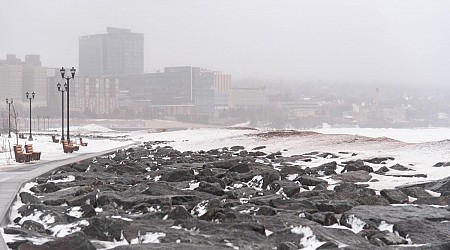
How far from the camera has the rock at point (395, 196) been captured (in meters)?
10.3

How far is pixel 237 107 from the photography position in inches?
6585

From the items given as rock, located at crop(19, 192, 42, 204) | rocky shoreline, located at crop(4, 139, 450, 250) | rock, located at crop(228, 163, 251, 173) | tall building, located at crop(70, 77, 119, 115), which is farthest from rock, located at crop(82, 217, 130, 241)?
tall building, located at crop(70, 77, 119, 115)

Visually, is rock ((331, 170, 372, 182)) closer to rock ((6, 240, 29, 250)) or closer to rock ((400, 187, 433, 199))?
rock ((400, 187, 433, 199))

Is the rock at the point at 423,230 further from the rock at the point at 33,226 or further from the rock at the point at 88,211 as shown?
→ the rock at the point at 33,226

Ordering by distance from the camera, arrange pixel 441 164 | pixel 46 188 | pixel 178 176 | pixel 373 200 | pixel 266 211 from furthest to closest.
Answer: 1. pixel 441 164
2. pixel 178 176
3. pixel 46 188
4. pixel 373 200
5. pixel 266 211

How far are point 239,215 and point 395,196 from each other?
3586 mm

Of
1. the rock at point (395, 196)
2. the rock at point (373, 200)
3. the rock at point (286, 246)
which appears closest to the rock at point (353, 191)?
the rock at point (395, 196)

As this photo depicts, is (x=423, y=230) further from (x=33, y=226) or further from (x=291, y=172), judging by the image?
(x=291, y=172)

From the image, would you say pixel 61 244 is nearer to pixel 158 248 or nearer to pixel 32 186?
pixel 158 248

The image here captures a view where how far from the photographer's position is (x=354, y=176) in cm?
1391

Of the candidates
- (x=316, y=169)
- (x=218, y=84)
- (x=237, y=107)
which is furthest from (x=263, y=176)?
(x=218, y=84)

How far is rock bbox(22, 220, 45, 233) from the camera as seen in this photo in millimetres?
8156

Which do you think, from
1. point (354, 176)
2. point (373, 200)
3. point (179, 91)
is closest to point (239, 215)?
point (373, 200)

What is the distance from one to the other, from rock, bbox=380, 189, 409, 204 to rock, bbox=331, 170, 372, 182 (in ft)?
8.95
